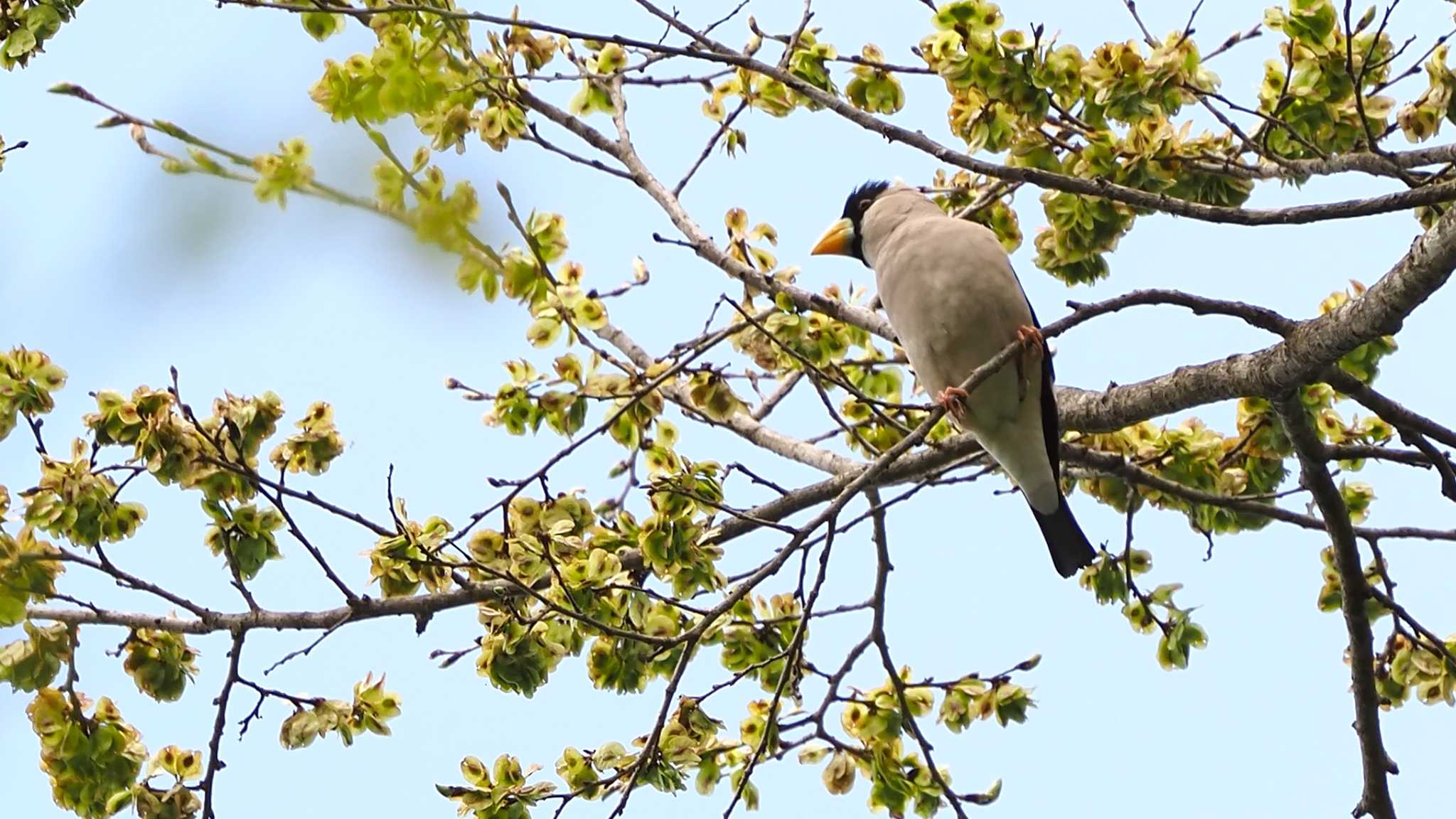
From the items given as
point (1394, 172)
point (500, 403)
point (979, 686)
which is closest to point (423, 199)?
point (1394, 172)

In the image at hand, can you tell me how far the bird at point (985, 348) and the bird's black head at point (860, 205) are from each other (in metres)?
0.96

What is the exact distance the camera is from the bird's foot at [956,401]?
11.0 feet

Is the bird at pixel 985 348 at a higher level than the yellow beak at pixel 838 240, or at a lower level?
lower

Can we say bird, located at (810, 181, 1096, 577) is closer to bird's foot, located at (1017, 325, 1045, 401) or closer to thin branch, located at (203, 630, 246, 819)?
bird's foot, located at (1017, 325, 1045, 401)

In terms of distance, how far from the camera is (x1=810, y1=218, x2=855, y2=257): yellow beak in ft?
18.5

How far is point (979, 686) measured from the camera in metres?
4.09

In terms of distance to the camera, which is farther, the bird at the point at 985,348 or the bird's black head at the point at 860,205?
the bird's black head at the point at 860,205

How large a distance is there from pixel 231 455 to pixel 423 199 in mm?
3085

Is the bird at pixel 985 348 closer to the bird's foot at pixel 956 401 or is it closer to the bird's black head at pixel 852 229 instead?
the bird's foot at pixel 956 401

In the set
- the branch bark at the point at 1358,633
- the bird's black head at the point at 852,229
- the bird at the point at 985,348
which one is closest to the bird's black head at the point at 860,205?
the bird's black head at the point at 852,229

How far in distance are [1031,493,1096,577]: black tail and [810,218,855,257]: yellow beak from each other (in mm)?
1580

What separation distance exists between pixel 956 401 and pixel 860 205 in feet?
6.34

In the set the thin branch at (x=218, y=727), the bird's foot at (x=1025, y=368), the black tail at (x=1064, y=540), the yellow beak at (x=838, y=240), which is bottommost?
the thin branch at (x=218, y=727)

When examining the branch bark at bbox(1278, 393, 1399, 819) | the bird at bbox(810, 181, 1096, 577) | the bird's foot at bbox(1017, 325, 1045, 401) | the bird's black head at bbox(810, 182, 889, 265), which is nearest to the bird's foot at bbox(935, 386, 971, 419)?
the bird at bbox(810, 181, 1096, 577)
